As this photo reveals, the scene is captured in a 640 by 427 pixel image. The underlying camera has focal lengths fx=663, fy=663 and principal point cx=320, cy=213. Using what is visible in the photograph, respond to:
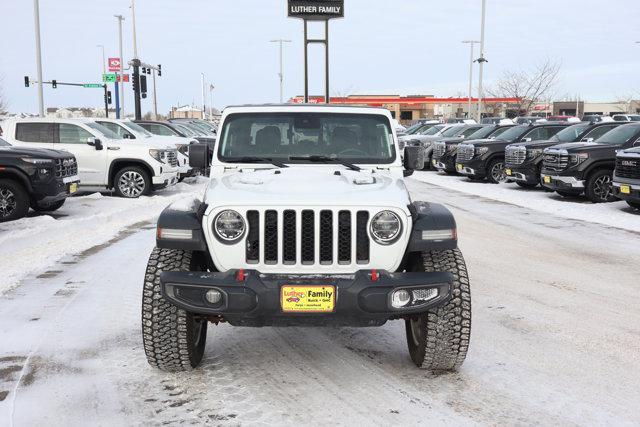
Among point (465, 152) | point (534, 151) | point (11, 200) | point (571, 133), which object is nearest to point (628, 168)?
point (534, 151)

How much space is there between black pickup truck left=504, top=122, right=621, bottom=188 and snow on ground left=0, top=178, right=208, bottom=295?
8946 millimetres

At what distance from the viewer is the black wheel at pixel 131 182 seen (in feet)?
49.7

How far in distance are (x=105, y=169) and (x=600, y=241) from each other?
10.5m

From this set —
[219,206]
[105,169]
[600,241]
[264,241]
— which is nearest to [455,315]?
[264,241]

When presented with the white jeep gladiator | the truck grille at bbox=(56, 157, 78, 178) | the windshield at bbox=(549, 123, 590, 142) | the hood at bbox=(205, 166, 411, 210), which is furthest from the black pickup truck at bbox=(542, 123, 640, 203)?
the white jeep gladiator

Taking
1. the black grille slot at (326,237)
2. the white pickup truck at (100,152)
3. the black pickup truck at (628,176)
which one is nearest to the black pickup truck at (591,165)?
the black pickup truck at (628,176)

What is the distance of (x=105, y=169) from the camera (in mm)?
15031

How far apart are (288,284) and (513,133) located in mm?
18017

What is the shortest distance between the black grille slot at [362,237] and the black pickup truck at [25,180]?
29.2 ft

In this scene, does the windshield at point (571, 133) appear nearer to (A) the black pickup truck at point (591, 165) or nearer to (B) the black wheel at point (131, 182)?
(A) the black pickup truck at point (591, 165)

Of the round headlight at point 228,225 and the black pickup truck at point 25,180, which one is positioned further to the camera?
the black pickup truck at point 25,180

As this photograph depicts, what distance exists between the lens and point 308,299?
12.8ft

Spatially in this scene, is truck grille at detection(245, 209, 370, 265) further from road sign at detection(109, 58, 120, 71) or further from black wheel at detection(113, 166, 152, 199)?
road sign at detection(109, 58, 120, 71)

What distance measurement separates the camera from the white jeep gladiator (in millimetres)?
3889
